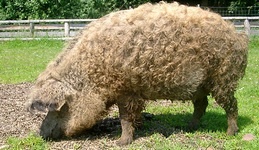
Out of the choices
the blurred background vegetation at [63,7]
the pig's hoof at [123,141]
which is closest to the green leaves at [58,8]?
the blurred background vegetation at [63,7]

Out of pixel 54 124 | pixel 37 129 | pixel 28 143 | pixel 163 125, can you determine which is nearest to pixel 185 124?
pixel 163 125

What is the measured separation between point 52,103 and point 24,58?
896cm

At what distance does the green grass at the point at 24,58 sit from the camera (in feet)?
37.4

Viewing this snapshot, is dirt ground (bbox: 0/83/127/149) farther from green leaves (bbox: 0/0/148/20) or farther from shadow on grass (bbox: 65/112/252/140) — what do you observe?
green leaves (bbox: 0/0/148/20)

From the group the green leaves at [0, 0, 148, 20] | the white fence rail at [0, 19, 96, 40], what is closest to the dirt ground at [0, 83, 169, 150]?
the white fence rail at [0, 19, 96, 40]

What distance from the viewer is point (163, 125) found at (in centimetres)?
706

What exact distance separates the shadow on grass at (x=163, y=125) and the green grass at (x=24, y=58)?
4.23 m

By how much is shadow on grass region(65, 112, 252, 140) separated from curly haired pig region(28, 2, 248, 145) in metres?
0.39

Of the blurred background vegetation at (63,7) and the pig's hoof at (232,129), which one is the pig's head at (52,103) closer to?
the pig's hoof at (232,129)

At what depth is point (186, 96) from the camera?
6.41 m

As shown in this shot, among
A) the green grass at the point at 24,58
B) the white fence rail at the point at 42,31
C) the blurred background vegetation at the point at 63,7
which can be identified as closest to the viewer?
the green grass at the point at 24,58

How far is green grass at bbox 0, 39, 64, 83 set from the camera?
11395 millimetres

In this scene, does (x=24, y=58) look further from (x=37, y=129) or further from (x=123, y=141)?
(x=123, y=141)

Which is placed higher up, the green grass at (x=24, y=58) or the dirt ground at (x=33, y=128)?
the dirt ground at (x=33, y=128)
